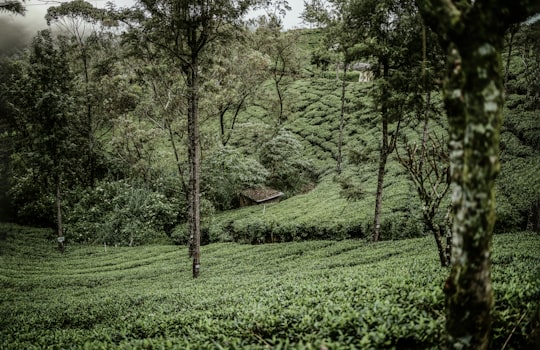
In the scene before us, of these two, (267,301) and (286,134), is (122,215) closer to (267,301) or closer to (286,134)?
(286,134)

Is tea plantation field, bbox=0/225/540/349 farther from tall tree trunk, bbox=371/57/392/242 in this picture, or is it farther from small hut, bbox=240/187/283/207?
small hut, bbox=240/187/283/207

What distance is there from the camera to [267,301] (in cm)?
650

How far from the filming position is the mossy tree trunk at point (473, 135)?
323cm

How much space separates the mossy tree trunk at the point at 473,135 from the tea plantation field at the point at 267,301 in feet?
2.84

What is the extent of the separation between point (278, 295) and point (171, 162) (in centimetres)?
2302

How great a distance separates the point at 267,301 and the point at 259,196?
66.5 feet

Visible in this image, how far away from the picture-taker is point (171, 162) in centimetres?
2819

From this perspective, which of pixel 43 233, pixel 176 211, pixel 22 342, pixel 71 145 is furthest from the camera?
pixel 176 211

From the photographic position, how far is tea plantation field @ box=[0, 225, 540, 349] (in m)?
4.30

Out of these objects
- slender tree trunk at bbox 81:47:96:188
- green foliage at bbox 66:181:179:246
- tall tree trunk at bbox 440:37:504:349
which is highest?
slender tree trunk at bbox 81:47:96:188

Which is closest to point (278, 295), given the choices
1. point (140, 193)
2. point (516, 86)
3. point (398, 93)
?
point (398, 93)

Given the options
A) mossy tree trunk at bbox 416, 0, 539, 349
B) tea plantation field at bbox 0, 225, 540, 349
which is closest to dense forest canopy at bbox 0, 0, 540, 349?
mossy tree trunk at bbox 416, 0, 539, 349

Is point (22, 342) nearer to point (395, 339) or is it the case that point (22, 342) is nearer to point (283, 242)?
point (395, 339)

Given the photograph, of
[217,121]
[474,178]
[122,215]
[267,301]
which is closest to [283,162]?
[122,215]
